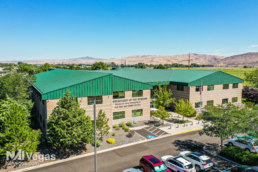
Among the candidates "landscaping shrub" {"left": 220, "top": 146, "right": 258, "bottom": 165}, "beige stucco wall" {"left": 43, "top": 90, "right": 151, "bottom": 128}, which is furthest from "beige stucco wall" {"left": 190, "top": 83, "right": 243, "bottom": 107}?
"landscaping shrub" {"left": 220, "top": 146, "right": 258, "bottom": 165}

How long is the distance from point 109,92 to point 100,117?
5.46 meters

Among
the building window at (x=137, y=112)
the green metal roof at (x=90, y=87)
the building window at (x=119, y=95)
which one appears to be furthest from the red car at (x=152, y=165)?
the building window at (x=137, y=112)

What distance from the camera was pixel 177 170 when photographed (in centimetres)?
1883

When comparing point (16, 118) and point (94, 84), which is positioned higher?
point (94, 84)

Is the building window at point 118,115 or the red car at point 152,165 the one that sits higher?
the building window at point 118,115

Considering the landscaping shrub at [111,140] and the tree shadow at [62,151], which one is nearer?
the tree shadow at [62,151]

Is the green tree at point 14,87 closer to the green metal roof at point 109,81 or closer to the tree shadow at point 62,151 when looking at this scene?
the green metal roof at point 109,81

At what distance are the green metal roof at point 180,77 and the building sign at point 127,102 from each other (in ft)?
30.9

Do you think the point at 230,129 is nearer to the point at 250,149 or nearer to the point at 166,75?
the point at 250,149

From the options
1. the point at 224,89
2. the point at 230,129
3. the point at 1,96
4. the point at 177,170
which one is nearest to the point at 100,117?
the point at 177,170

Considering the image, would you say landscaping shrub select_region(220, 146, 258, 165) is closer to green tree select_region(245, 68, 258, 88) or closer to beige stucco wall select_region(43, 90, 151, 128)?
beige stucco wall select_region(43, 90, 151, 128)

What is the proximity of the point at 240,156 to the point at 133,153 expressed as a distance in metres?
12.7

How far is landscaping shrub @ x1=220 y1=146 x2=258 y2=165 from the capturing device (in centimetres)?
2059

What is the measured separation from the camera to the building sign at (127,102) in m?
33.7
